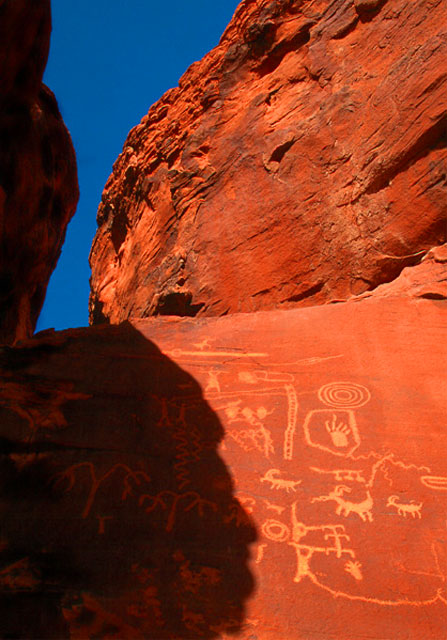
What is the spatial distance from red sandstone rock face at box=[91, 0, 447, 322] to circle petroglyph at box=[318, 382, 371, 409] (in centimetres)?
215

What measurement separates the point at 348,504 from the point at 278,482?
0.51m

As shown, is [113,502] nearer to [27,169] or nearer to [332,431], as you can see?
[332,431]

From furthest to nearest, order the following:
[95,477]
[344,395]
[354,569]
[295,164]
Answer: [295,164], [344,395], [95,477], [354,569]

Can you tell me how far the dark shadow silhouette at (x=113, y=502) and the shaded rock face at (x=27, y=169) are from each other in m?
3.28

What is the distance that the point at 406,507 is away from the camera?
3988mm

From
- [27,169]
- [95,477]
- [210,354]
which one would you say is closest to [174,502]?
[95,477]

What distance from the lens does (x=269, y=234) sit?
7.75 meters

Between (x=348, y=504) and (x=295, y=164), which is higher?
(x=295, y=164)

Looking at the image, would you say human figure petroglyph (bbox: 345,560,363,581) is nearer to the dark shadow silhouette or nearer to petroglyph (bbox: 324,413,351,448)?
the dark shadow silhouette

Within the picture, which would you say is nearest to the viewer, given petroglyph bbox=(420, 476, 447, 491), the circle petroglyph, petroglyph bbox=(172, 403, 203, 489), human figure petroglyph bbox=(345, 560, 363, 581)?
human figure petroglyph bbox=(345, 560, 363, 581)

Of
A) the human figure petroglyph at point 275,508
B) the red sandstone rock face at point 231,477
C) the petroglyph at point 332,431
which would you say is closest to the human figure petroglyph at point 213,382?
the red sandstone rock face at point 231,477

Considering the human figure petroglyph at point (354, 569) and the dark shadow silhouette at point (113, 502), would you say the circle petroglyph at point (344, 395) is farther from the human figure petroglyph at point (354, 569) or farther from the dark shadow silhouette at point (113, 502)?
the human figure petroglyph at point (354, 569)

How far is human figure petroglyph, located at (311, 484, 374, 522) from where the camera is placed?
13.0 feet

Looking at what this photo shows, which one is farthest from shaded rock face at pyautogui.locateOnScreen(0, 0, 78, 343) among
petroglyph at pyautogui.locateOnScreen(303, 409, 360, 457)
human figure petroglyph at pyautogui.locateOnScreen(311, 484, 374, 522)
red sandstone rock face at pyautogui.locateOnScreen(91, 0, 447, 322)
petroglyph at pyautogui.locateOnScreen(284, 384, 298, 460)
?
human figure petroglyph at pyautogui.locateOnScreen(311, 484, 374, 522)
